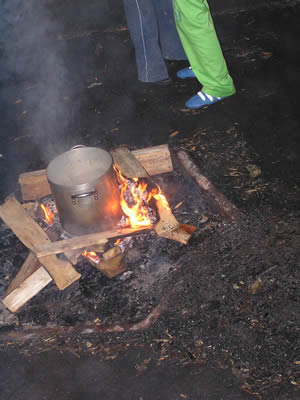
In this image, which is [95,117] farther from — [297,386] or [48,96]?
[297,386]

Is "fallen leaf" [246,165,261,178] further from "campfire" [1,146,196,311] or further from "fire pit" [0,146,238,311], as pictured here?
"campfire" [1,146,196,311]

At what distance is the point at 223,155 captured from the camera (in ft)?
15.3

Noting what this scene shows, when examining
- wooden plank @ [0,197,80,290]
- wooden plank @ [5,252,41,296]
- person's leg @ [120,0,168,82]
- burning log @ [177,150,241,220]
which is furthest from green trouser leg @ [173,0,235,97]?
wooden plank @ [5,252,41,296]

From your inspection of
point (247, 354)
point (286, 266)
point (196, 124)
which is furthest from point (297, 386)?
point (196, 124)

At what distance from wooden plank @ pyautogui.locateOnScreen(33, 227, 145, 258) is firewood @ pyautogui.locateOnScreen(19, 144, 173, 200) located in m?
0.94

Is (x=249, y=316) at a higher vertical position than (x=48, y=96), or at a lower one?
lower

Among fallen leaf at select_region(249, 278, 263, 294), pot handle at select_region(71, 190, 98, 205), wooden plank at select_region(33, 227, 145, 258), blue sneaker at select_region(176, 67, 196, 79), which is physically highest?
pot handle at select_region(71, 190, 98, 205)

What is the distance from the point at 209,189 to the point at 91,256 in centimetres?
138

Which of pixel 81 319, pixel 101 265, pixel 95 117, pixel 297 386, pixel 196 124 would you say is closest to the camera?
pixel 297 386

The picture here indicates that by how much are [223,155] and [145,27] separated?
261 centimetres

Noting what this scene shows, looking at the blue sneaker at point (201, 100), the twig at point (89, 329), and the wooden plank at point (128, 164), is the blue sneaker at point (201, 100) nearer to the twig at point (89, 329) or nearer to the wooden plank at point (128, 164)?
the wooden plank at point (128, 164)

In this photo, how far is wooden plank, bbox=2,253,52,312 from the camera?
335cm

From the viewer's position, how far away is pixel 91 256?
3600mm

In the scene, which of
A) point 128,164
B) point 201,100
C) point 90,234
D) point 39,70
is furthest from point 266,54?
point 90,234
